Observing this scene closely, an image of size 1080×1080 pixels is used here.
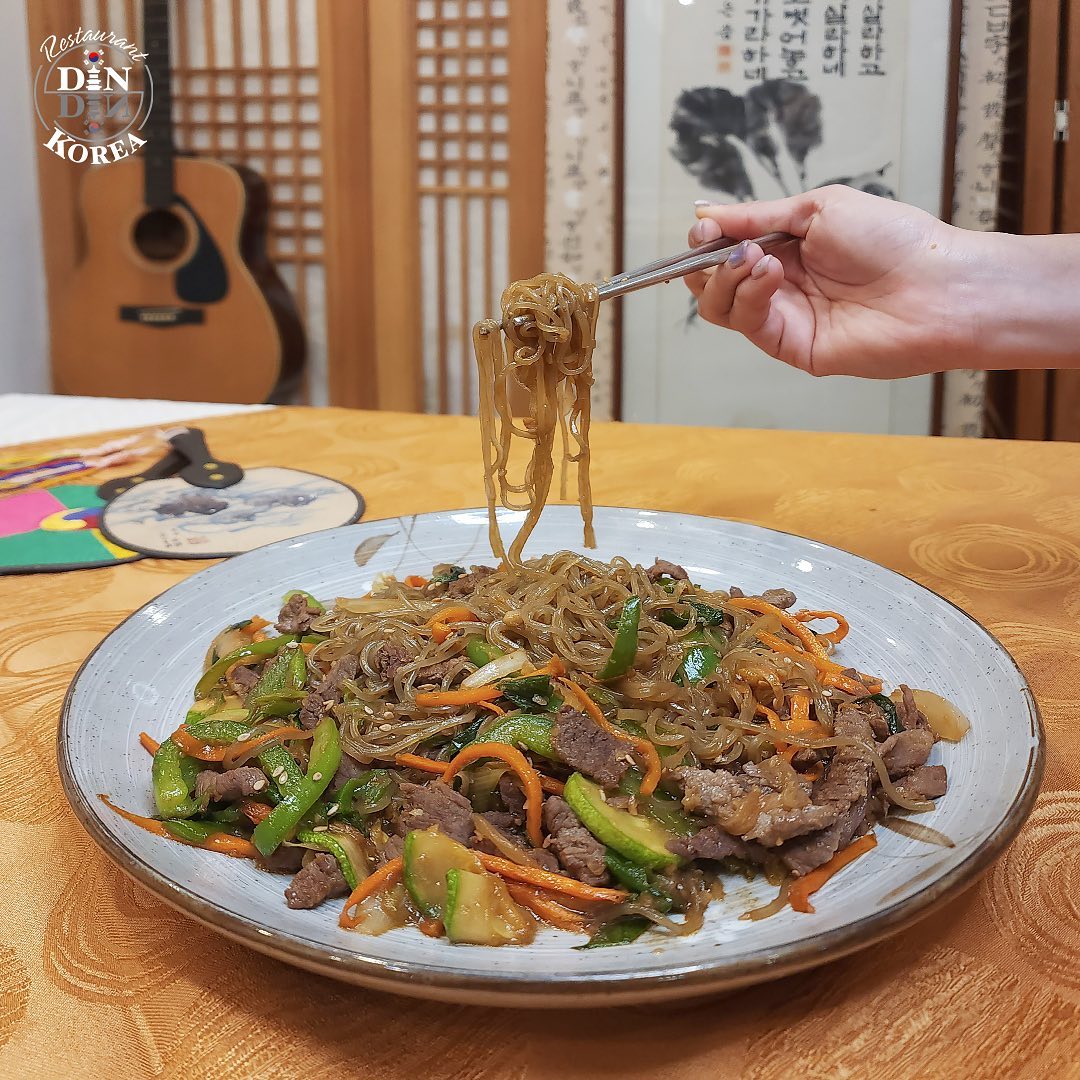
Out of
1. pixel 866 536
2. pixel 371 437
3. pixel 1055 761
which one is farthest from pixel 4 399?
pixel 1055 761

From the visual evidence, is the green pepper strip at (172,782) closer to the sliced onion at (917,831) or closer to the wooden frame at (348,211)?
the sliced onion at (917,831)

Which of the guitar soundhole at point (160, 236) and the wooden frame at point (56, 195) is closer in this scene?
the guitar soundhole at point (160, 236)

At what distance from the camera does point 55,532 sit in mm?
2365

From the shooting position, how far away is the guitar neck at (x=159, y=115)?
206 inches

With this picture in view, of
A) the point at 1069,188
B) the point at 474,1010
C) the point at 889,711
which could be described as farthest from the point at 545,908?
the point at 1069,188

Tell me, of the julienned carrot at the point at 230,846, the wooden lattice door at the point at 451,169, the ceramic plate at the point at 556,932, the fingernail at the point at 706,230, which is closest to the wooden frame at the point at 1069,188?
the wooden lattice door at the point at 451,169

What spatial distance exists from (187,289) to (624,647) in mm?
4681

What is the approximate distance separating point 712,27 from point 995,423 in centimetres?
245

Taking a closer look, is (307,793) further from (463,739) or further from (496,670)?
(496,670)

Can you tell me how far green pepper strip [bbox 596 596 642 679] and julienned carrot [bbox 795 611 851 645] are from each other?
15.2 inches

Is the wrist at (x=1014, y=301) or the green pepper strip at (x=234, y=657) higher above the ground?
the wrist at (x=1014, y=301)

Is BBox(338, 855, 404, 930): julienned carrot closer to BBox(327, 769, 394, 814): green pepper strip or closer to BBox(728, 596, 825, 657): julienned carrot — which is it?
BBox(327, 769, 394, 814): green pepper strip

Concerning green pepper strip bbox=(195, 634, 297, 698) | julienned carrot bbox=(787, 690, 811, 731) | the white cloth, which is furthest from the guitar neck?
julienned carrot bbox=(787, 690, 811, 731)

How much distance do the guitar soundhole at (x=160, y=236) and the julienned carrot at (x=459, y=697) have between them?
4.71m
